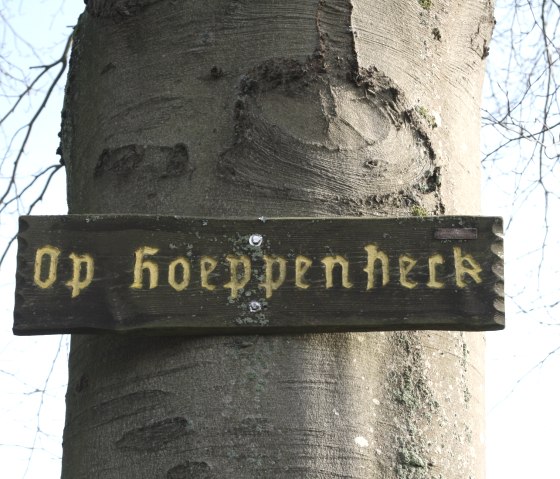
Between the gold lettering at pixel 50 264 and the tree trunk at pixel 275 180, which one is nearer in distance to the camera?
the tree trunk at pixel 275 180

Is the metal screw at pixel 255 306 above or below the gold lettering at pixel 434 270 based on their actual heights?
below

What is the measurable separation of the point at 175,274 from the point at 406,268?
1.15 ft

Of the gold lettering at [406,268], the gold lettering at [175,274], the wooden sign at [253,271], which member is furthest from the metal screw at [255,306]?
the gold lettering at [406,268]

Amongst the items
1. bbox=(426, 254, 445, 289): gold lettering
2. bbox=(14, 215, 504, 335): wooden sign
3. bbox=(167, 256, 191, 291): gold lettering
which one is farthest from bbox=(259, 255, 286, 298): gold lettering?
bbox=(426, 254, 445, 289): gold lettering

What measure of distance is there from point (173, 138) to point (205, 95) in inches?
3.6

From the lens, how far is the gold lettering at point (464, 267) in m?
1.46

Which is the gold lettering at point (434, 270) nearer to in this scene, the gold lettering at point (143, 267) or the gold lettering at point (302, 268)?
the gold lettering at point (302, 268)

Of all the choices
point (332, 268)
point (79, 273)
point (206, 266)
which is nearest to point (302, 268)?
point (332, 268)

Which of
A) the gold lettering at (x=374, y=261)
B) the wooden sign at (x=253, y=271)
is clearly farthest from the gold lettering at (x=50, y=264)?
the gold lettering at (x=374, y=261)

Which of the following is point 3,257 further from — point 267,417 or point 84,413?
point 267,417

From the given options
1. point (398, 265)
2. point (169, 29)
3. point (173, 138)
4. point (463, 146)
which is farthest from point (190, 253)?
point (463, 146)

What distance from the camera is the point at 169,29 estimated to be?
65.3 inches

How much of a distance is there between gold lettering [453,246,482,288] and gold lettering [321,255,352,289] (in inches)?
6.5

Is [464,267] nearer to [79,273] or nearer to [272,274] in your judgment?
[272,274]
